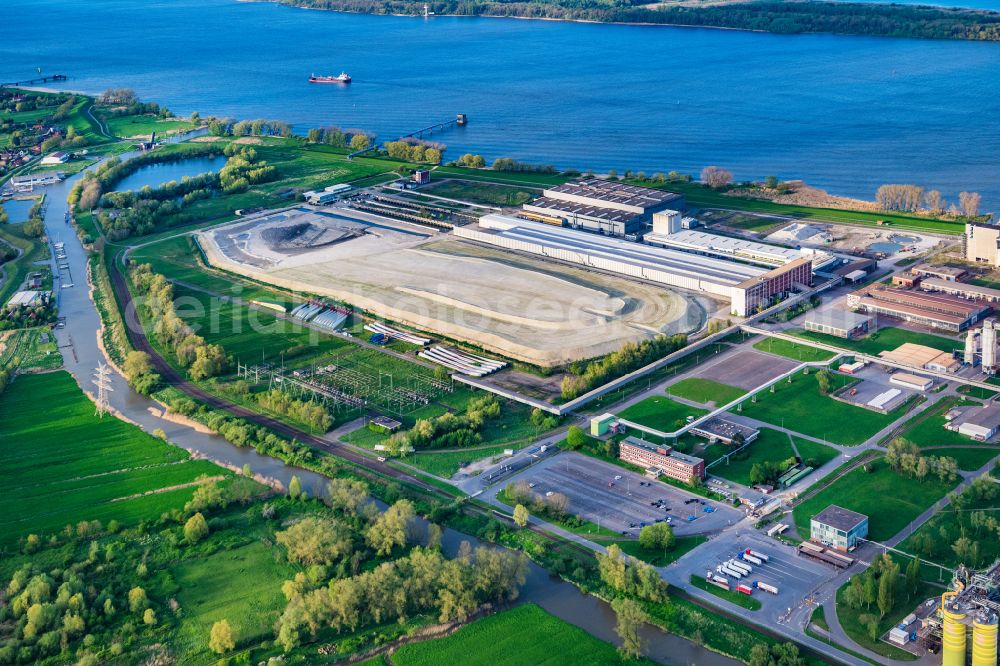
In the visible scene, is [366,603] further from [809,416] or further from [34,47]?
[34,47]

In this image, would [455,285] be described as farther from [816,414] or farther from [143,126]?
[143,126]

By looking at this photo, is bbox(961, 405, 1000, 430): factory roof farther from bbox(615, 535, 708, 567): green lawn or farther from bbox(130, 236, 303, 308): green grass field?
bbox(130, 236, 303, 308): green grass field

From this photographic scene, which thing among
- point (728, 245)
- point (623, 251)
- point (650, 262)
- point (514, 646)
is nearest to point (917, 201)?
point (728, 245)

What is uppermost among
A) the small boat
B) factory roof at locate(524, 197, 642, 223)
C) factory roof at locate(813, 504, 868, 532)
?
the small boat

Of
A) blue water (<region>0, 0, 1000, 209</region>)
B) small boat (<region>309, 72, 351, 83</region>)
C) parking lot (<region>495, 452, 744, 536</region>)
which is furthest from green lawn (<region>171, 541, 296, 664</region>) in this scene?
small boat (<region>309, 72, 351, 83</region>)

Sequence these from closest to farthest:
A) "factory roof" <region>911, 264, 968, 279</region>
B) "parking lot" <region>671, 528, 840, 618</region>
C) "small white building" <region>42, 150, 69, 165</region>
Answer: "parking lot" <region>671, 528, 840, 618</region>, "factory roof" <region>911, 264, 968, 279</region>, "small white building" <region>42, 150, 69, 165</region>

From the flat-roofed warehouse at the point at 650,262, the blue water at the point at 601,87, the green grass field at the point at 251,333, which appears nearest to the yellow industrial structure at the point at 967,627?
the flat-roofed warehouse at the point at 650,262

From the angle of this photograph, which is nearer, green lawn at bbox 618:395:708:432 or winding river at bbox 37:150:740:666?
winding river at bbox 37:150:740:666

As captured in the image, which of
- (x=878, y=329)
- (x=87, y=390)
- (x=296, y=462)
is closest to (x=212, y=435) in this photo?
(x=296, y=462)

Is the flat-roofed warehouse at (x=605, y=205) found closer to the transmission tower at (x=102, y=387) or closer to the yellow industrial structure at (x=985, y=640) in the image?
the transmission tower at (x=102, y=387)
